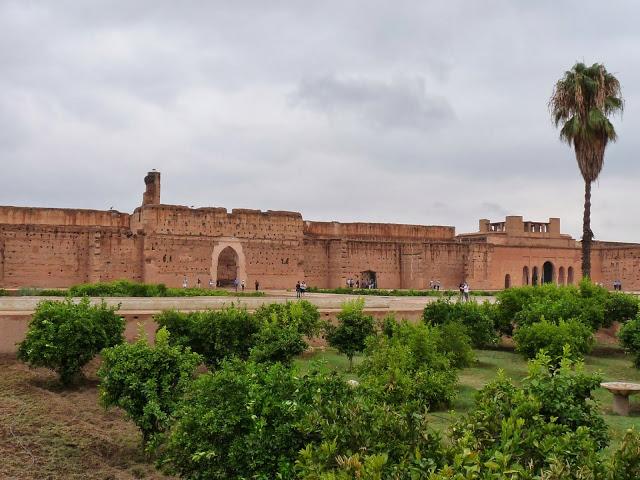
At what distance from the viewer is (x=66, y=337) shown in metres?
10.6

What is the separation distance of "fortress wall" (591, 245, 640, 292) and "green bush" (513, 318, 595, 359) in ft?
85.6

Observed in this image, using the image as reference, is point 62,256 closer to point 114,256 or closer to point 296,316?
point 114,256

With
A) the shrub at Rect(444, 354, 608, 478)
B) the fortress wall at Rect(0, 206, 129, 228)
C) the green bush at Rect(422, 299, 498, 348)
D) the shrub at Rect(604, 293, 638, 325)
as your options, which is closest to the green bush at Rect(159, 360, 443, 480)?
the shrub at Rect(444, 354, 608, 478)

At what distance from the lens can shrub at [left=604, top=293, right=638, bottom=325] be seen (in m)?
15.4

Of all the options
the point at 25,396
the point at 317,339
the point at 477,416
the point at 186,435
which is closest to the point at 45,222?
the point at 317,339

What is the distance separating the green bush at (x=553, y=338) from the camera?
1134 centimetres

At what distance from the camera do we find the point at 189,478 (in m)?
5.84

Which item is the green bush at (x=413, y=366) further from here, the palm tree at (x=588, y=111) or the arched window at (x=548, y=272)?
the arched window at (x=548, y=272)

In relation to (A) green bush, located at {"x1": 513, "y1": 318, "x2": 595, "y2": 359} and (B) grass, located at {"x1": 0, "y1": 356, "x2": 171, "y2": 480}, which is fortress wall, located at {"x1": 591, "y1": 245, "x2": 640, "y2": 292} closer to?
(A) green bush, located at {"x1": 513, "y1": 318, "x2": 595, "y2": 359}

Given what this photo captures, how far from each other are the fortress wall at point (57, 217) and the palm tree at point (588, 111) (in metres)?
18.6

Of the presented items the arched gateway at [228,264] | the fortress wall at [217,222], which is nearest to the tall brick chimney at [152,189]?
the fortress wall at [217,222]

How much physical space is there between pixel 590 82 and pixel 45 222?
20.8m

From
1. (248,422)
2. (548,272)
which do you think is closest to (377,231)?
(548,272)

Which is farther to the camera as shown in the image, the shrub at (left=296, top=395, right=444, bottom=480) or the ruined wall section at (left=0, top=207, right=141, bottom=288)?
the ruined wall section at (left=0, top=207, right=141, bottom=288)
